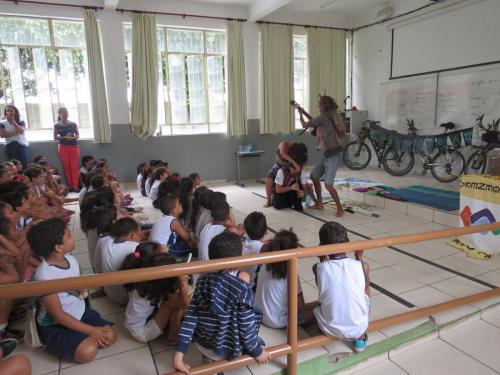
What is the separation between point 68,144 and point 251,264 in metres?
5.69

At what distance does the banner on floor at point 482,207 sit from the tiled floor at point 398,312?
0.63ft

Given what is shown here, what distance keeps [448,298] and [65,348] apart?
2.36 meters

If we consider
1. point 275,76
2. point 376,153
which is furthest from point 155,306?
point 376,153

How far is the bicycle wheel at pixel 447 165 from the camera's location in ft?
18.9

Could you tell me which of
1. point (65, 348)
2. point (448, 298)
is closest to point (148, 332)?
point (65, 348)

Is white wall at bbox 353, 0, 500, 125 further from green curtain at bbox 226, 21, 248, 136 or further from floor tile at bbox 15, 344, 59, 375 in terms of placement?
floor tile at bbox 15, 344, 59, 375

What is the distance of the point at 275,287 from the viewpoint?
189 cm

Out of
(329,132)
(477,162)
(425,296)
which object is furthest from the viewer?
(477,162)

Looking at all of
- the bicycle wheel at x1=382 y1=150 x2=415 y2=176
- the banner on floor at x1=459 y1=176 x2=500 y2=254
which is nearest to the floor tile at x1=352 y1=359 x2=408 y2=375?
the banner on floor at x1=459 y1=176 x2=500 y2=254

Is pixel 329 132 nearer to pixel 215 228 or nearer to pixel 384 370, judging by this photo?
pixel 215 228

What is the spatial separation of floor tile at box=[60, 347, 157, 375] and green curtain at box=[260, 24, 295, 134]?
243 inches

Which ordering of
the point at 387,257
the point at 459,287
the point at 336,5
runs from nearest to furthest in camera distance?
the point at 459,287
the point at 387,257
the point at 336,5

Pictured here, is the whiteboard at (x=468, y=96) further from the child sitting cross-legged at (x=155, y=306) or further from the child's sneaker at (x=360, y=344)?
the child sitting cross-legged at (x=155, y=306)

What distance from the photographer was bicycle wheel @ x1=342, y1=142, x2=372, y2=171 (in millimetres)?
7652
